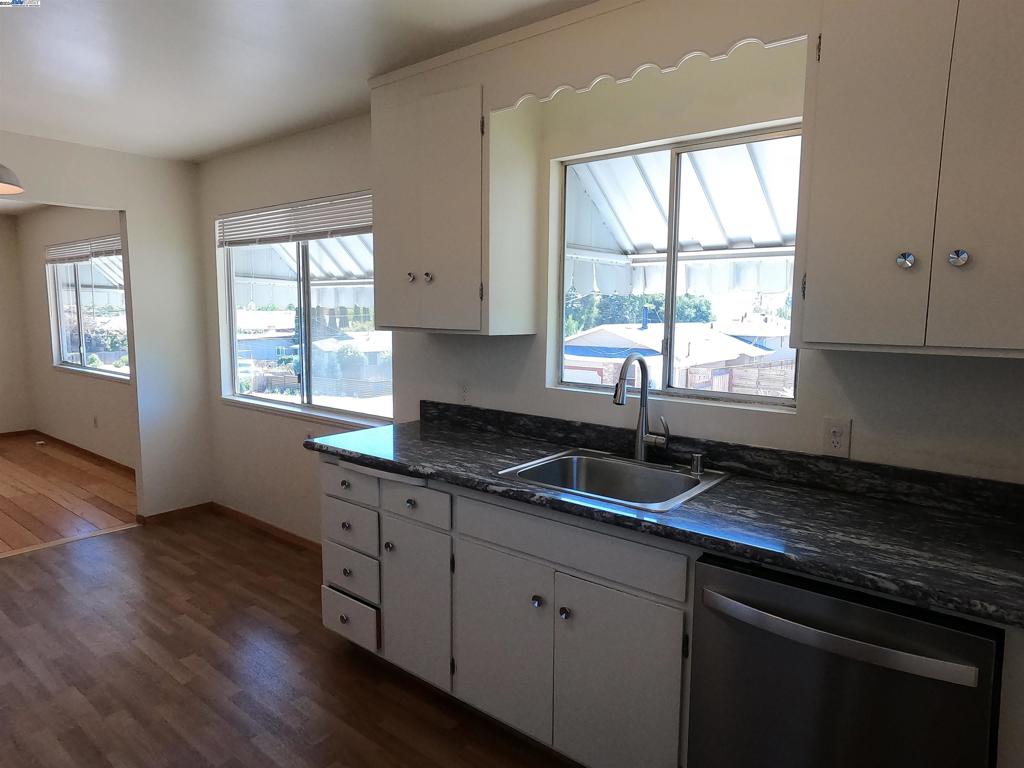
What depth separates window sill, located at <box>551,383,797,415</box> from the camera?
2.15 metres

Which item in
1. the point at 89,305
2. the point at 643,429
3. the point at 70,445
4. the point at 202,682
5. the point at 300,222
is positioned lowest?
the point at 202,682

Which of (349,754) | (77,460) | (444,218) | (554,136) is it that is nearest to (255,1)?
(444,218)

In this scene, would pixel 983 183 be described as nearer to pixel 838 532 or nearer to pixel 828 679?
pixel 838 532

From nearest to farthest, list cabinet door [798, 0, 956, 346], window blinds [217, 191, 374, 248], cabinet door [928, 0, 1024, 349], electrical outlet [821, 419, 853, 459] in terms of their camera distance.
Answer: cabinet door [928, 0, 1024, 349] → cabinet door [798, 0, 956, 346] → electrical outlet [821, 419, 853, 459] → window blinds [217, 191, 374, 248]

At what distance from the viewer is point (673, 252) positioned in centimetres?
247

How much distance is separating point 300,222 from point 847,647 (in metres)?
3.53

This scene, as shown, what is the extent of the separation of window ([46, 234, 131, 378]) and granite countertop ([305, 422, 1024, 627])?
4.75 m

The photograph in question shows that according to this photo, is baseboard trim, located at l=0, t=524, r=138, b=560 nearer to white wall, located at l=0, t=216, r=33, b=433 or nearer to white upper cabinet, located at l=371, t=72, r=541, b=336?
white upper cabinet, located at l=371, t=72, r=541, b=336

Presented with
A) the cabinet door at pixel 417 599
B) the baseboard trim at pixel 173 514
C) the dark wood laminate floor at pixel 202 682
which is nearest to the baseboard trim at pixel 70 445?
the baseboard trim at pixel 173 514

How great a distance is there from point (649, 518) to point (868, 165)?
106cm

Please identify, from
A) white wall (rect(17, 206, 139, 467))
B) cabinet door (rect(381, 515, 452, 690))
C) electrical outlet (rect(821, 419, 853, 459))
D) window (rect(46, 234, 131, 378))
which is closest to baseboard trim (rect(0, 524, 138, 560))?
white wall (rect(17, 206, 139, 467))

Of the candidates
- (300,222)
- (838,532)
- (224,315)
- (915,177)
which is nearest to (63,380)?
(224,315)

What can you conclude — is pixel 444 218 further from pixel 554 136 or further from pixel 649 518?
pixel 649 518

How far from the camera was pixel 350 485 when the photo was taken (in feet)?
8.57
